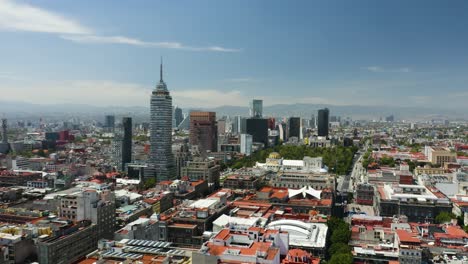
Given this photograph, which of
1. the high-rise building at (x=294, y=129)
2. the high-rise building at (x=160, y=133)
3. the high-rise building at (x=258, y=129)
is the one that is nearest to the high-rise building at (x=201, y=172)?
the high-rise building at (x=160, y=133)

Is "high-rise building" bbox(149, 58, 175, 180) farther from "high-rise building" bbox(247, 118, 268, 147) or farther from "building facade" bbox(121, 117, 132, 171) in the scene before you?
"high-rise building" bbox(247, 118, 268, 147)

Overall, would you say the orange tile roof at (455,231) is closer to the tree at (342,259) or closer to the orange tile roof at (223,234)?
the tree at (342,259)

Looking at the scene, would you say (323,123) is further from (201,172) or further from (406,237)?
(406,237)

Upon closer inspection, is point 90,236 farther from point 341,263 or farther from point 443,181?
point 443,181

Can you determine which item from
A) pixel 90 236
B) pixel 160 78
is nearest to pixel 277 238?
pixel 90 236

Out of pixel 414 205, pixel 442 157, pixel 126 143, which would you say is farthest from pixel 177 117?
pixel 414 205

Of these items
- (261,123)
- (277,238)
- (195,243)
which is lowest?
(195,243)
